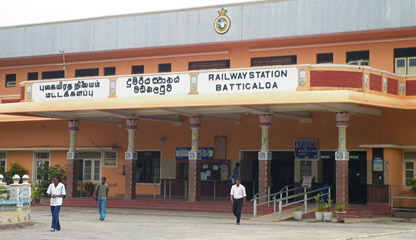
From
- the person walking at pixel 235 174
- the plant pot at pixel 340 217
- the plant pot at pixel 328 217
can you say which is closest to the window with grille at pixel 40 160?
the person walking at pixel 235 174

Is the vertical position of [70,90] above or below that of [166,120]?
above

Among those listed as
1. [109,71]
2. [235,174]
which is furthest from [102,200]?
[109,71]

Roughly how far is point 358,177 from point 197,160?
686 centimetres

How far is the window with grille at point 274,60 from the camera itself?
3117 cm

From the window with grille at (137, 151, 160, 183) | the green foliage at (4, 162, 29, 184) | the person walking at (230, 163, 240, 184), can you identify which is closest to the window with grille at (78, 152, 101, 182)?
the window with grille at (137, 151, 160, 183)

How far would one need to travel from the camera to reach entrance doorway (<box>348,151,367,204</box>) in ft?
96.4

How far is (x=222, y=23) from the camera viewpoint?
31.6 meters

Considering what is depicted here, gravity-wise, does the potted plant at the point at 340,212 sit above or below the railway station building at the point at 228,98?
below

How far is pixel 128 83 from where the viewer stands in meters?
29.4

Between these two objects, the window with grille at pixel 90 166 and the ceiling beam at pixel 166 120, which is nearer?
the ceiling beam at pixel 166 120

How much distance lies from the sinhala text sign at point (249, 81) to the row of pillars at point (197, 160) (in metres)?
2.08

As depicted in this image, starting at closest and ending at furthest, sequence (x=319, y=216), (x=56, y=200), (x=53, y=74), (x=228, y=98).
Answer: (x=56, y=200) < (x=319, y=216) < (x=228, y=98) < (x=53, y=74)

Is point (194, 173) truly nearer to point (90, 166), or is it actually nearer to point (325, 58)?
point (325, 58)

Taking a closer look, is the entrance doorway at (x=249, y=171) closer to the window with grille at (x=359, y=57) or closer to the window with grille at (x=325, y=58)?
the window with grille at (x=325, y=58)
